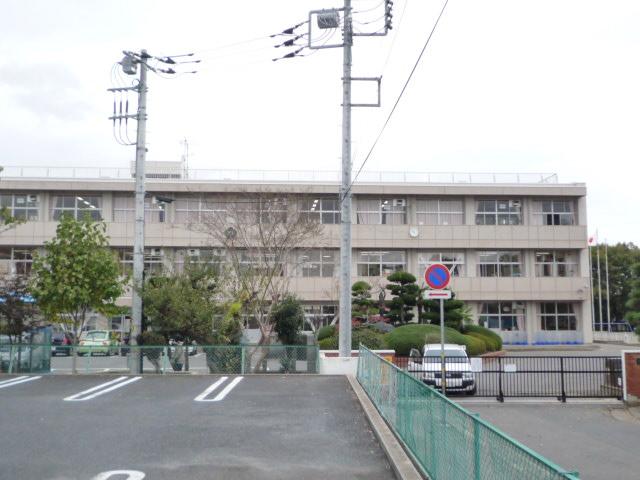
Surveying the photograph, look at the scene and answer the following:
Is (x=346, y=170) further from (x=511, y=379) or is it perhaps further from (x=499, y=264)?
(x=499, y=264)

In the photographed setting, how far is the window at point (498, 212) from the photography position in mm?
50188

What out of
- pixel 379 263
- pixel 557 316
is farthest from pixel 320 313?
pixel 557 316

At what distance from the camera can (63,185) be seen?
4684 centimetres

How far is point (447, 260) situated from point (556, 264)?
27.9 ft

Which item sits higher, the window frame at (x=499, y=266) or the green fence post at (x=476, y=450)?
the window frame at (x=499, y=266)

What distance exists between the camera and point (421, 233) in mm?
48750

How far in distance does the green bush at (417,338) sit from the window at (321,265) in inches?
528

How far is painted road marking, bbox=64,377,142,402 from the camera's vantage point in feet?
50.8

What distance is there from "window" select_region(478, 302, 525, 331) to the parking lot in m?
34.8

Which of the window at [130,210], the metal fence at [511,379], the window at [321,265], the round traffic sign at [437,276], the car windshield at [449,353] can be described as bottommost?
the metal fence at [511,379]

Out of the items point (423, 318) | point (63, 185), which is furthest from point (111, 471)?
point (63, 185)

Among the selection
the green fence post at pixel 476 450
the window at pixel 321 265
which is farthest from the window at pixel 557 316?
the green fence post at pixel 476 450

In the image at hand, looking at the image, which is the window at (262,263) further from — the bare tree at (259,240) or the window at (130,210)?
the window at (130,210)

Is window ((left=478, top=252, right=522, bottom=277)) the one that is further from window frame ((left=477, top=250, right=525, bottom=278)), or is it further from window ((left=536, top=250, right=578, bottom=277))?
window ((left=536, top=250, right=578, bottom=277))
